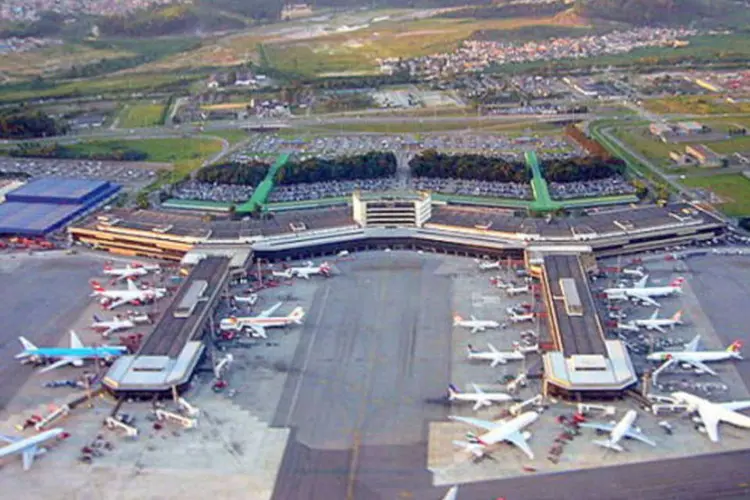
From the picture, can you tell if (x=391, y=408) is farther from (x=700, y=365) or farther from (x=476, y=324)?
(x=700, y=365)

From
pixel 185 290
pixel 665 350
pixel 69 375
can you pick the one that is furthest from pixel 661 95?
pixel 69 375

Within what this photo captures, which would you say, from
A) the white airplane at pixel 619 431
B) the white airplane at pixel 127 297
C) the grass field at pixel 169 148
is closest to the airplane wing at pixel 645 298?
the white airplane at pixel 619 431

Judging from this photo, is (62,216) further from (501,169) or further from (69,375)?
(501,169)

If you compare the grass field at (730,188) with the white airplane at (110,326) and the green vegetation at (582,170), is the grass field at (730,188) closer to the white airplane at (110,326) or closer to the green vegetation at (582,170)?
the green vegetation at (582,170)

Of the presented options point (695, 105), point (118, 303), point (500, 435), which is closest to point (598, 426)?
point (500, 435)

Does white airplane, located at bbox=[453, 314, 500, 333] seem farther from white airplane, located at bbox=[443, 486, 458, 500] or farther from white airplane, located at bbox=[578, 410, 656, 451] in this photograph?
white airplane, located at bbox=[443, 486, 458, 500]

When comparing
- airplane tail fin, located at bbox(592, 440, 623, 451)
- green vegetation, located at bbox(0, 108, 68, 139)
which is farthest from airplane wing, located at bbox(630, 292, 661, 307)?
green vegetation, located at bbox(0, 108, 68, 139)

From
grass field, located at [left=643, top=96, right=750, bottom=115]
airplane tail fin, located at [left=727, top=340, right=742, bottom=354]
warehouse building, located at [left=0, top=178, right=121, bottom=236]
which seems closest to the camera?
airplane tail fin, located at [left=727, top=340, right=742, bottom=354]
